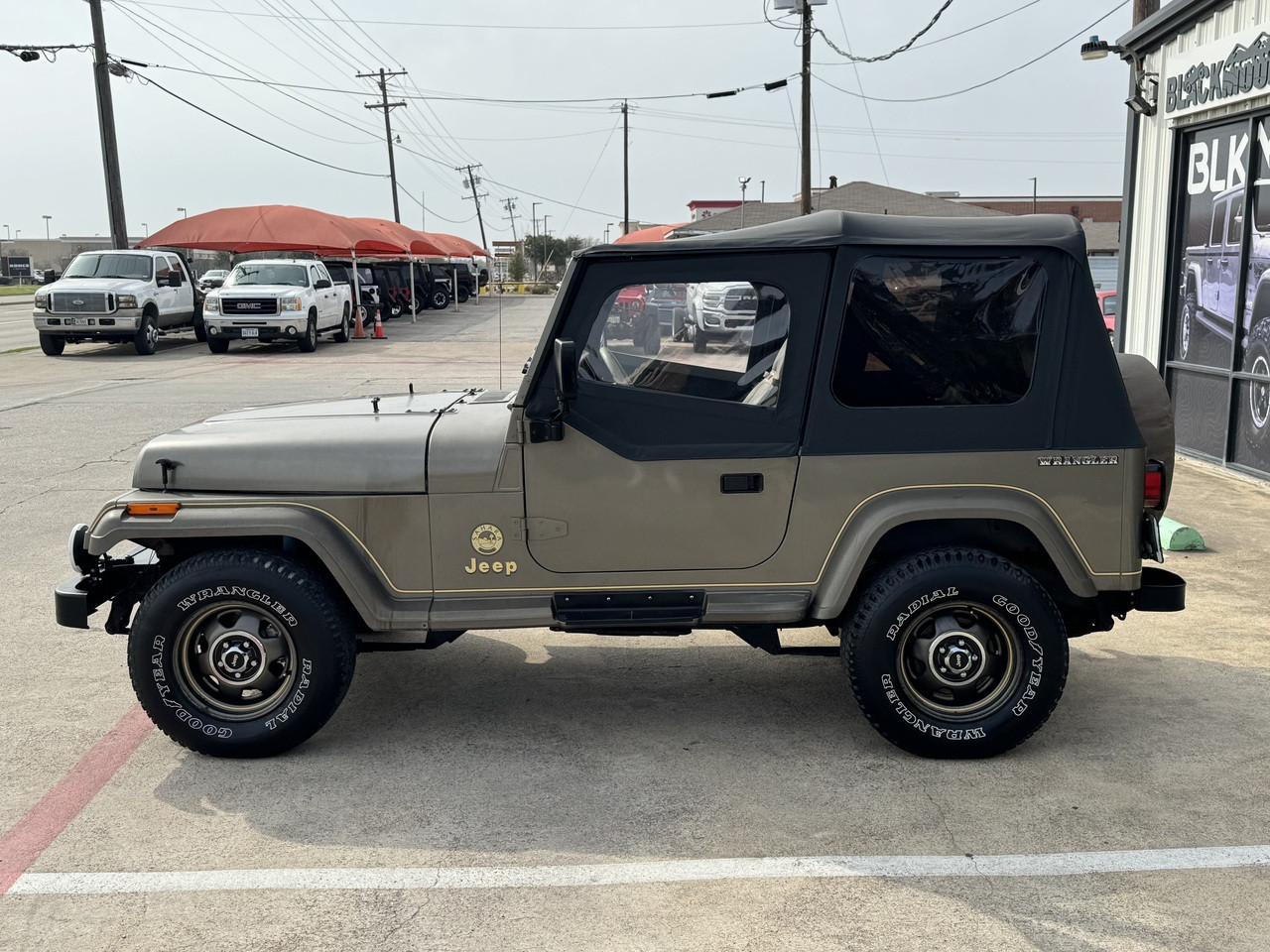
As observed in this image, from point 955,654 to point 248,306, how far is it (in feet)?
73.3

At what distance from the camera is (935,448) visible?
4293 millimetres

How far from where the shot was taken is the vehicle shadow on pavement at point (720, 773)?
3832 millimetres

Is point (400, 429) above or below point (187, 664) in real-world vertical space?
above

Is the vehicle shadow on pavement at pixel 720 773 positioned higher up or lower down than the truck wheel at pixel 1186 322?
lower down

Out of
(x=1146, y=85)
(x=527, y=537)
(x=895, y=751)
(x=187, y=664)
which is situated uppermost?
(x=1146, y=85)

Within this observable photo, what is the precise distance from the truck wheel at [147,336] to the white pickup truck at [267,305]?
1084mm

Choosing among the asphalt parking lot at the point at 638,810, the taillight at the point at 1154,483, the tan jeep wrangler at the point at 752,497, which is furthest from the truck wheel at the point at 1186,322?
the tan jeep wrangler at the point at 752,497

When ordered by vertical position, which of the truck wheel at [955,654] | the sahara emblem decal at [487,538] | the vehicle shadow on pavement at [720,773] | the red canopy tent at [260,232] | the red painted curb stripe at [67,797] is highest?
the red canopy tent at [260,232]

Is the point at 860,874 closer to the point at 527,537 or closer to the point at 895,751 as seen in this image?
the point at 895,751

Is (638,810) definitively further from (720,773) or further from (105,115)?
(105,115)

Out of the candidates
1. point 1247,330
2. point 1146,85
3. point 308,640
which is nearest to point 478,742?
point 308,640

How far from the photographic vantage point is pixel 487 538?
433 centimetres

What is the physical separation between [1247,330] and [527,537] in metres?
7.74

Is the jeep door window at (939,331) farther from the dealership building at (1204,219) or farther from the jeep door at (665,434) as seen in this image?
the dealership building at (1204,219)
